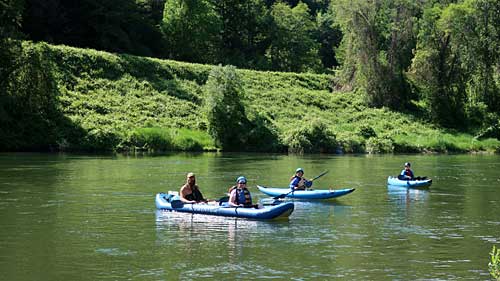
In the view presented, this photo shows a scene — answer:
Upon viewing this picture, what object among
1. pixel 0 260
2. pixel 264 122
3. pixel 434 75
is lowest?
pixel 0 260

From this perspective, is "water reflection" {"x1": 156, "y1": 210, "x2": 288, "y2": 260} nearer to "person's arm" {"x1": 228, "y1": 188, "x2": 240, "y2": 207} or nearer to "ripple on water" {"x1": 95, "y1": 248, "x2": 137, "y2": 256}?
"person's arm" {"x1": 228, "y1": 188, "x2": 240, "y2": 207}

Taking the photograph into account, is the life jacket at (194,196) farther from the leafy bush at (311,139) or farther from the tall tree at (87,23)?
the tall tree at (87,23)

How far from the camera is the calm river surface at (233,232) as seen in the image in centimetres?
1745

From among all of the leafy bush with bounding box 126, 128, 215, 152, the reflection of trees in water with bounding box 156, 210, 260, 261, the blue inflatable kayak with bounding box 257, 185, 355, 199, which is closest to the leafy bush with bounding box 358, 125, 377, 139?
the leafy bush with bounding box 126, 128, 215, 152

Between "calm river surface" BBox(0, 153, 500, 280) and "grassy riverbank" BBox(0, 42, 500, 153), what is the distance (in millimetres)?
16847

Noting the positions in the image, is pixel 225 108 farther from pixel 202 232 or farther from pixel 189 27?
pixel 202 232

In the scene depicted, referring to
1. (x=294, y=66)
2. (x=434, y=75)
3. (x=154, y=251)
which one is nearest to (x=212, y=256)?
(x=154, y=251)

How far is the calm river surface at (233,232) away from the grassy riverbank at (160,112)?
1685 cm

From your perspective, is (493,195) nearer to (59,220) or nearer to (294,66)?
(59,220)

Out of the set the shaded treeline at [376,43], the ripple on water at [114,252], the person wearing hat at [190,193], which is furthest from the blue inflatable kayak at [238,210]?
the shaded treeline at [376,43]

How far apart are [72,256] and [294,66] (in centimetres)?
7975

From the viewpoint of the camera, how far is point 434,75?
70.0 meters

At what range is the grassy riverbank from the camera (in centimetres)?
5646

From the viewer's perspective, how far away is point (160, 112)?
66.5 metres
